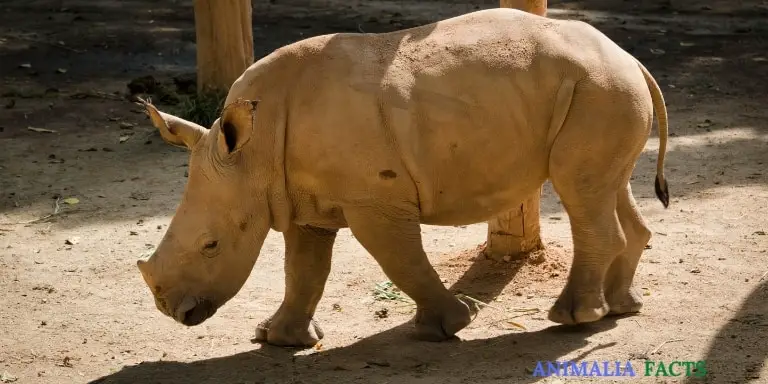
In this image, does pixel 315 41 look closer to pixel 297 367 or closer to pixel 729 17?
pixel 297 367

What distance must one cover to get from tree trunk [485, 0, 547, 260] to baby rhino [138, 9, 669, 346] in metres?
1.28

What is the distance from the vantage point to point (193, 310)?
546 centimetres

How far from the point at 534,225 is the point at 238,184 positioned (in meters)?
2.46

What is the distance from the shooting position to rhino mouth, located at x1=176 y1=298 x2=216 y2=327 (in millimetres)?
5426

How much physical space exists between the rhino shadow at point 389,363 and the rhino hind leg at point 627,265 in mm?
249

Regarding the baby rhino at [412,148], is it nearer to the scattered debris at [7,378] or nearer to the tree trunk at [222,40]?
the scattered debris at [7,378]

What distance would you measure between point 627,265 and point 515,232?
1080mm

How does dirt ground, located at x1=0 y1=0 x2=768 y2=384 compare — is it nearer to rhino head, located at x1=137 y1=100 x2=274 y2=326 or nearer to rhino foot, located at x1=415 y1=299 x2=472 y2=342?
rhino foot, located at x1=415 y1=299 x2=472 y2=342

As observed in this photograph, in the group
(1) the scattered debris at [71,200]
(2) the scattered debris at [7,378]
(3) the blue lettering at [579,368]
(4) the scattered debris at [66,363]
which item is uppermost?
(3) the blue lettering at [579,368]

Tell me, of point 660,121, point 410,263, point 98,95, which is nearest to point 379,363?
point 410,263

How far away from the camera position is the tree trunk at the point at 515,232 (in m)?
7.24

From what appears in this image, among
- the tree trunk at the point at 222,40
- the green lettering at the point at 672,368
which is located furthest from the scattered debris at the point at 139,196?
the green lettering at the point at 672,368

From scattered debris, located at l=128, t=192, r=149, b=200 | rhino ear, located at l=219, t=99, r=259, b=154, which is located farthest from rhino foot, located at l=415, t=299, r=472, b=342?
scattered debris, located at l=128, t=192, r=149, b=200

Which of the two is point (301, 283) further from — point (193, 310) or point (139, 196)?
point (139, 196)
